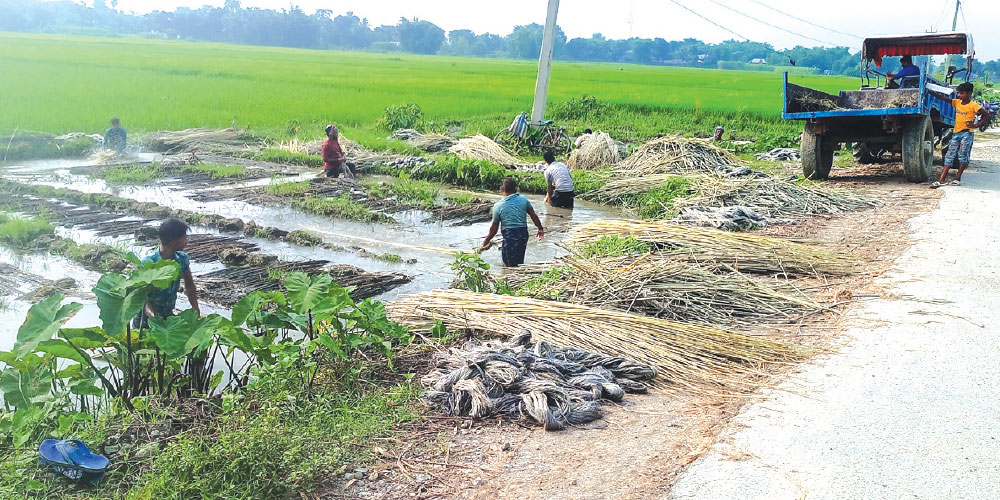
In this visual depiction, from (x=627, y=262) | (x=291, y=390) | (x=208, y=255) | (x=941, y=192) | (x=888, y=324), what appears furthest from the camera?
(x=941, y=192)

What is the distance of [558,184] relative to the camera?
432 inches

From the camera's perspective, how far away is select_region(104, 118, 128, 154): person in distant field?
1502 cm

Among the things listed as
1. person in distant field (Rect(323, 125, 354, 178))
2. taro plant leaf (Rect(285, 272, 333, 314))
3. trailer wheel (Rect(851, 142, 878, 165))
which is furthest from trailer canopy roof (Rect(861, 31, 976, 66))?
taro plant leaf (Rect(285, 272, 333, 314))

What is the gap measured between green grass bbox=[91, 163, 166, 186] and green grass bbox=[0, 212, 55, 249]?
130 inches

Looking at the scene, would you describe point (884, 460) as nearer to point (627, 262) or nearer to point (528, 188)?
point (627, 262)

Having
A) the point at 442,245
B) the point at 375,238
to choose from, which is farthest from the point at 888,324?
the point at 375,238

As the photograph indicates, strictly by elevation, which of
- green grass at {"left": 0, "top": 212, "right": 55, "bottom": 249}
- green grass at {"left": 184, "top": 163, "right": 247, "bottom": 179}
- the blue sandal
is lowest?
green grass at {"left": 0, "top": 212, "right": 55, "bottom": 249}

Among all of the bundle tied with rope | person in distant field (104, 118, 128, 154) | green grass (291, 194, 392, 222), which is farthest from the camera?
person in distant field (104, 118, 128, 154)

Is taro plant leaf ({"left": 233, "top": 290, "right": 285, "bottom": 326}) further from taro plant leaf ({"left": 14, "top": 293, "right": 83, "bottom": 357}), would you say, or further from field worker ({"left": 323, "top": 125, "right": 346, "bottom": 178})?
field worker ({"left": 323, "top": 125, "right": 346, "bottom": 178})

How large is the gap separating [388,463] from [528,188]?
9.35 meters

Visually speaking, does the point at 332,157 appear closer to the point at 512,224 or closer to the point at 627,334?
the point at 512,224

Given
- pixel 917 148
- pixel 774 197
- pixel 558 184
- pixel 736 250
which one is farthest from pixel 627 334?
pixel 917 148

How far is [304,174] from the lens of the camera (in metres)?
13.9

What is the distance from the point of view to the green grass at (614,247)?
712cm
